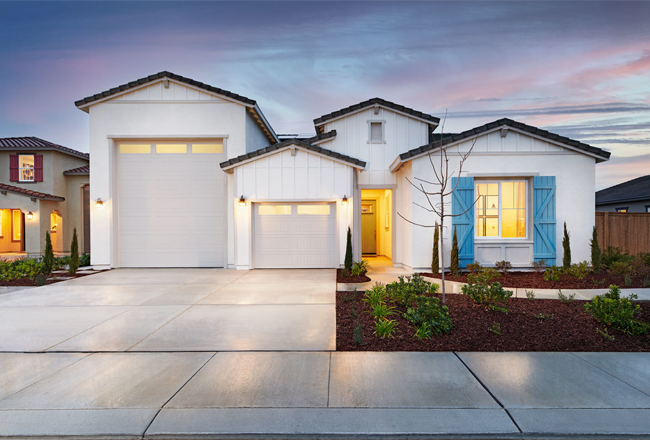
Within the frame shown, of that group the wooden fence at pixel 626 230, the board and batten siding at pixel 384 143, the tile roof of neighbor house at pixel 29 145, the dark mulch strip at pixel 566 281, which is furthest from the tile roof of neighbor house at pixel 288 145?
the tile roof of neighbor house at pixel 29 145

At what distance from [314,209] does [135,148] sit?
21.3 ft

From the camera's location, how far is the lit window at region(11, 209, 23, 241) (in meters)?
18.5

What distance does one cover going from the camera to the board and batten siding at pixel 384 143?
40.3ft

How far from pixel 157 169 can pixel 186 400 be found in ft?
34.6

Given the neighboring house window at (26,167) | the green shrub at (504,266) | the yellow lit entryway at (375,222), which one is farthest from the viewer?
the neighboring house window at (26,167)

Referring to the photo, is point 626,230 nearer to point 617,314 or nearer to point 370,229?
point 370,229

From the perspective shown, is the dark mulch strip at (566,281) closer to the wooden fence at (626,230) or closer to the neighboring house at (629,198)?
the wooden fence at (626,230)

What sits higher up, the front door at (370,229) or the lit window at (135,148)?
the lit window at (135,148)

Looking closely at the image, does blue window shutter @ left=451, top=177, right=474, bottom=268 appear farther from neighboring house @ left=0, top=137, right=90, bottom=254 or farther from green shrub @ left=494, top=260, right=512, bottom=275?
neighboring house @ left=0, top=137, right=90, bottom=254

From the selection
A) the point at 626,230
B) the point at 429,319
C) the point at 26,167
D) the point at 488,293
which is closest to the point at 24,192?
the point at 26,167

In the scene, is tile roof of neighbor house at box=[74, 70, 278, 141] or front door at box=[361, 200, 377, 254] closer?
tile roof of neighbor house at box=[74, 70, 278, 141]

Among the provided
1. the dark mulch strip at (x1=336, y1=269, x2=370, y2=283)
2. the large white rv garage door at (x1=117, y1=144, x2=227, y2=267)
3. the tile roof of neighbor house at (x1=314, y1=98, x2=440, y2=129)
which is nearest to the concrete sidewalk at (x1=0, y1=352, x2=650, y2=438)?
the dark mulch strip at (x1=336, y1=269, x2=370, y2=283)

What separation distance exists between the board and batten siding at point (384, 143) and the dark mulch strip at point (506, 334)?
7.02 m

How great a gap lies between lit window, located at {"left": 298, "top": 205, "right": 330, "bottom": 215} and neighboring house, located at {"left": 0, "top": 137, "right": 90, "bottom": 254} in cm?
1198
